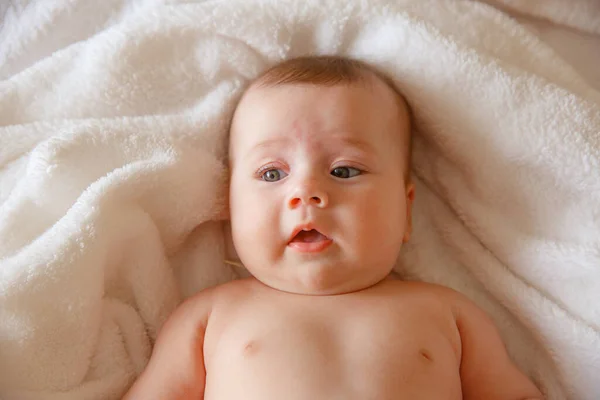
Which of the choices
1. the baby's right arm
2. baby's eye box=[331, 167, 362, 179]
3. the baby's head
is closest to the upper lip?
the baby's head

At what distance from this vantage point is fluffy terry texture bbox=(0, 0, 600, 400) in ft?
3.62

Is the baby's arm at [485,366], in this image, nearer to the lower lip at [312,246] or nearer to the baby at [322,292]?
the baby at [322,292]

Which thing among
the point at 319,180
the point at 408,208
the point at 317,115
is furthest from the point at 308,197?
the point at 408,208

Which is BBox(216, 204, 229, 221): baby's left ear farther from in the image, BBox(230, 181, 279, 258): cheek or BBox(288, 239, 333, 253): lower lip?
BBox(288, 239, 333, 253): lower lip

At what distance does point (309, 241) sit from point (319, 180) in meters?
0.09

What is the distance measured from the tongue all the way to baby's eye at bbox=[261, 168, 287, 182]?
0.33 feet

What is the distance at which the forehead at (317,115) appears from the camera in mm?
1083

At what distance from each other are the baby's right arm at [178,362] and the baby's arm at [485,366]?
41 cm

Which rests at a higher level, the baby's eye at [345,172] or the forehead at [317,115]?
the forehead at [317,115]

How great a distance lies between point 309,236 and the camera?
1.05 metres

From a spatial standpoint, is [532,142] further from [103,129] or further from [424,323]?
[103,129]

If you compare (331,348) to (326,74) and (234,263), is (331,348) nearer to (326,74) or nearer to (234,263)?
(234,263)

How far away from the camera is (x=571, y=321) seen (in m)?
1.13

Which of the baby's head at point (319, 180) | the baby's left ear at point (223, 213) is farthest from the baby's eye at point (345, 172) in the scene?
the baby's left ear at point (223, 213)
